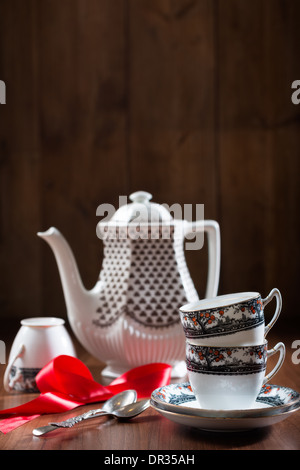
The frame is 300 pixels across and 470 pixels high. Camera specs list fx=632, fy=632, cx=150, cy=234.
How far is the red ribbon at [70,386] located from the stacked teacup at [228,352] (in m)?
0.17

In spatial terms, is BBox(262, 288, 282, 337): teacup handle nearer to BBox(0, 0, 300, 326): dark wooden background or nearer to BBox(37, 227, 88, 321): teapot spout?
BBox(37, 227, 88, 321): teapot spout

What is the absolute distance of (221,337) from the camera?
0.55 metres

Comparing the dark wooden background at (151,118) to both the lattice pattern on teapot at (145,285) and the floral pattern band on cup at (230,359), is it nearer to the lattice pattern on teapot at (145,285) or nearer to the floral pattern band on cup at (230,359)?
the lattice pattern on teapot at (145,285)

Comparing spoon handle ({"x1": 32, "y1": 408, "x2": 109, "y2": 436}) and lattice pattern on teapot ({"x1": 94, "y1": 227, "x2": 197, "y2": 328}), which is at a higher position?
lattice pattern on teapot ({"x1": 94, "y1": 227, "x2": 197, "y2": 328})

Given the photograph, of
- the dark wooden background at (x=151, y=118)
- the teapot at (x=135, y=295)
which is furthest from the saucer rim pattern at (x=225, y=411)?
the dark wooden background at (x=151, y=118)

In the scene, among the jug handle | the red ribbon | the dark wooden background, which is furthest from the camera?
the dark wooden background

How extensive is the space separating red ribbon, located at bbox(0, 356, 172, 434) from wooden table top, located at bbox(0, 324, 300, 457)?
2 cm

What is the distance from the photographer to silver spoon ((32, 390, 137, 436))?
0.55 metres

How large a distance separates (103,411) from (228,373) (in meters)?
0.14

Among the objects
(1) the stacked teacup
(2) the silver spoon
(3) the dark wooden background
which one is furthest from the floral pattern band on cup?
(3) the dark wooden background

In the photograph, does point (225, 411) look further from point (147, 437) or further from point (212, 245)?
point (212, 245)

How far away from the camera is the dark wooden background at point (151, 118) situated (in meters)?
1.35

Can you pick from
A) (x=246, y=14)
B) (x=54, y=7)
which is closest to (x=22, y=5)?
(x=54, y=7)

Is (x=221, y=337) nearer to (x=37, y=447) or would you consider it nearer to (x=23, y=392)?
(x=37, y=447)
